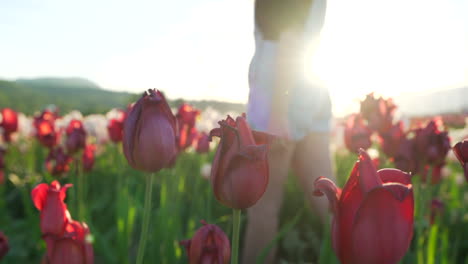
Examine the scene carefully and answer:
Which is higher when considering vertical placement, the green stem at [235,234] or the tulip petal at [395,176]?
the tulip petal at [395,176]

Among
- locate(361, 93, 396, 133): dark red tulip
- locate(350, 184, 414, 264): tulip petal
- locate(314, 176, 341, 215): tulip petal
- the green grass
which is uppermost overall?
locate(361, 93, 396, 133): dark red tulip

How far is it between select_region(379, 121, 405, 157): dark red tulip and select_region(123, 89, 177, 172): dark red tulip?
40.5 inches

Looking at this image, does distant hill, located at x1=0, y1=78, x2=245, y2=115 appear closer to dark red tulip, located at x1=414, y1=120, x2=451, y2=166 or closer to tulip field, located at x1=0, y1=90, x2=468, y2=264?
tulip field, located at x1=0, y1=90, x2=468, y2=264

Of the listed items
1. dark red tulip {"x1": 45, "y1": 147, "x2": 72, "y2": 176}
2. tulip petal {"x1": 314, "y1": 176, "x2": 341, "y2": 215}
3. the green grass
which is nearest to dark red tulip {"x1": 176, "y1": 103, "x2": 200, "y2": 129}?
the green grass

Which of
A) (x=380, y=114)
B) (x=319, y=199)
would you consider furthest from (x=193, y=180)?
(x=380, y=114)

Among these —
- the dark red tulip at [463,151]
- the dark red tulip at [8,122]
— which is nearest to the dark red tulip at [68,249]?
the dark red tulip at [463,151]

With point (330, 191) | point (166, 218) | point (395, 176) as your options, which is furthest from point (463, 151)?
point (166, 218)

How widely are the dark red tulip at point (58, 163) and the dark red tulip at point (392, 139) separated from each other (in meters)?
1.70

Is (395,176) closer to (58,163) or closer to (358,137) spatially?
(358,137)

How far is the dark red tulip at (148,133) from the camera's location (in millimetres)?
807

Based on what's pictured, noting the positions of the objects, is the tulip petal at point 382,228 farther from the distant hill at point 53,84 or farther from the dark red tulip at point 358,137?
the distant hill at point 53,84

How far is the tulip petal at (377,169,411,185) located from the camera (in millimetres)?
625

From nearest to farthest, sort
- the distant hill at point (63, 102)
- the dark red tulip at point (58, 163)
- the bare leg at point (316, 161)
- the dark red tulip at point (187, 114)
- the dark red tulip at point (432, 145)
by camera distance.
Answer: the dark red tulip at point (432, 145), the dark red tulip at point (187, 114), the dark red tulip at point (58, 163), the bare leg at point (316, 161), the distant hill at point (63, 102)

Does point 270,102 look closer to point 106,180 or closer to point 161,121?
point 161,121
